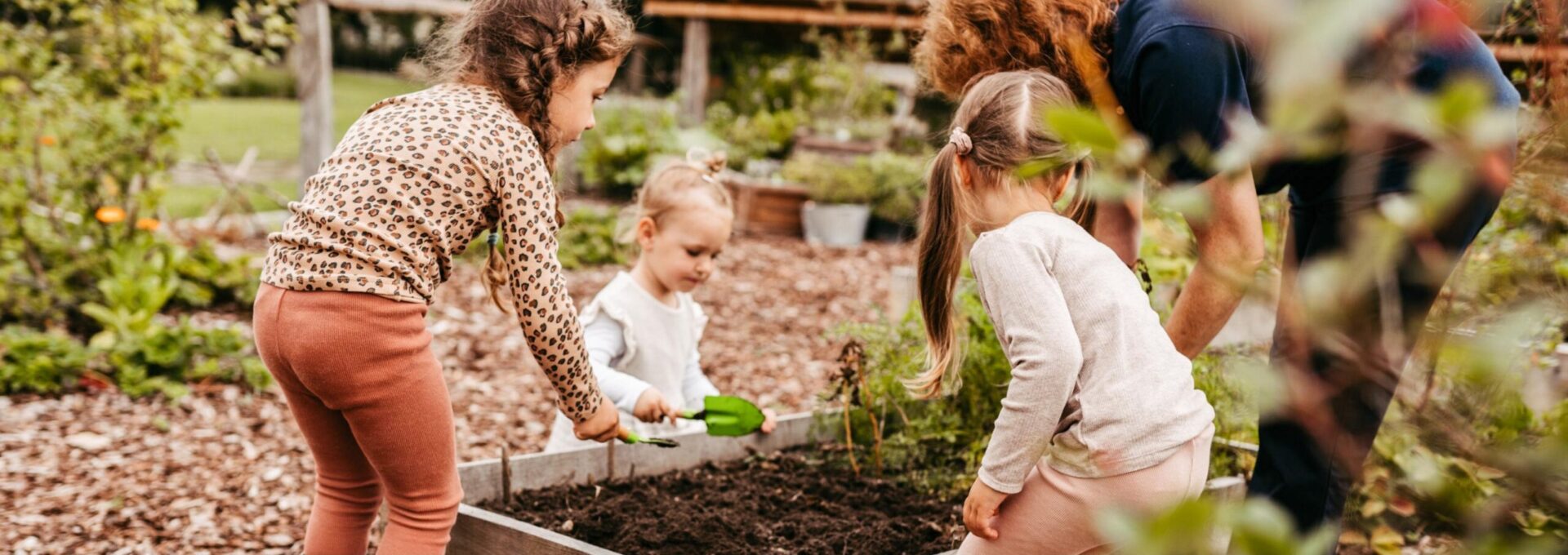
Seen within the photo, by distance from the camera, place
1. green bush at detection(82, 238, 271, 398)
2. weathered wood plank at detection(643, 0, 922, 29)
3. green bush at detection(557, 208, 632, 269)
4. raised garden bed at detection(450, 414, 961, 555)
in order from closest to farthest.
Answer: raised garden bed at detection(450, 414, 961, 555) → green bush at detection(82, 238, 271, 398) → green bush at detection(557, 208, 632, 269) → weathered wood plank at detection(643, 0, 922, 29)

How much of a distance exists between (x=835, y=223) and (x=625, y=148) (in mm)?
2122

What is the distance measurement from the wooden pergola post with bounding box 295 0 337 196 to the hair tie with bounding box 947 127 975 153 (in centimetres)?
535

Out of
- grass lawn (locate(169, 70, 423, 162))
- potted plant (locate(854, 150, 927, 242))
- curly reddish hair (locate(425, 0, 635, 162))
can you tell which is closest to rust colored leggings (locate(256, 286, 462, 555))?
curly reddish hair (locate(425, 0, 635, 162))

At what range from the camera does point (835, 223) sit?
741 centimetres

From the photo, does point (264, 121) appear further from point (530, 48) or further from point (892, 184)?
point (530, 48)

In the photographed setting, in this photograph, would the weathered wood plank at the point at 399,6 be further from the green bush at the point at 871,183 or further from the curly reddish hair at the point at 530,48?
the curly reddish hair at the point at 530,48

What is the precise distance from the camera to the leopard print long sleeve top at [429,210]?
5.66 ft

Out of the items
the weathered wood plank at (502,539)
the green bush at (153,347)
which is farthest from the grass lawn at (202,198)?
the weathered wood plank at (502,539)

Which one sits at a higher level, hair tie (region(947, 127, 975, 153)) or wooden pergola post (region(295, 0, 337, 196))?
hair tie (region(947, 127, 975, 153))

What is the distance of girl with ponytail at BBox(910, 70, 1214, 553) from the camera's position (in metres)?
1.66

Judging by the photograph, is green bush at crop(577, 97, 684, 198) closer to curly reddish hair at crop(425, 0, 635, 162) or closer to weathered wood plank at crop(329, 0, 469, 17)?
weathered wood plank at crop(329, 0, 469, 17)

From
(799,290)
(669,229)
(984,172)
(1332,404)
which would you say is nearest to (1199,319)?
(1332,404)

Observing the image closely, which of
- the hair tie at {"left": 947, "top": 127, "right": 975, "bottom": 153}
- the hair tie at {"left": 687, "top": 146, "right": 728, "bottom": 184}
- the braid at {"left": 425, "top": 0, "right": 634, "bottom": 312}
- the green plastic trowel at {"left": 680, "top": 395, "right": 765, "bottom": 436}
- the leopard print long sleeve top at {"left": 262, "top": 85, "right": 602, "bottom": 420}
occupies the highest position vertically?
the braid at {"left": 425, "top": 0, "right": 634, "bottom": 312}

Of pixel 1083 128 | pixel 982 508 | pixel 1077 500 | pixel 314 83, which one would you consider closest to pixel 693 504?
pixel 982 508
